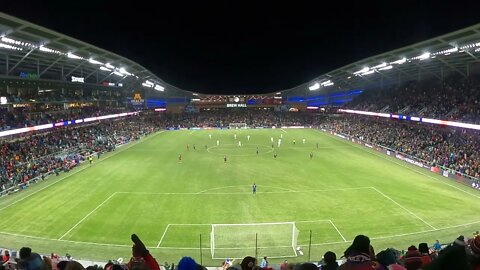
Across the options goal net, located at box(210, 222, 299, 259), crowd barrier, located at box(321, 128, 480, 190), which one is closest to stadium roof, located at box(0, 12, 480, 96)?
crowd barrier, located at box(321, 128, 480, 190)

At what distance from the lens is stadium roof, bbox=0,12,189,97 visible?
121ft

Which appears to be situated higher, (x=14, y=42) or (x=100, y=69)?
(x=100, y=69)

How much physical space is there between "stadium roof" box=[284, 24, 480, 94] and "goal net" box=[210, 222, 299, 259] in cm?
2719

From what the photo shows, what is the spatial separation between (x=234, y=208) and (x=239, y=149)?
111 feet

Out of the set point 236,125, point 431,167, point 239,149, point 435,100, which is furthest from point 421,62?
point 236,125

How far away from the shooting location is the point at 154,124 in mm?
104500

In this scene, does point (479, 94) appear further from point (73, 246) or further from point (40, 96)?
point (40, 96)

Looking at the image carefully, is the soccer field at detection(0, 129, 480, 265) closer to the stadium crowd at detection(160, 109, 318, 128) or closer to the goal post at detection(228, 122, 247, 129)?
the goal post at detection(228, 122, 247, 129)

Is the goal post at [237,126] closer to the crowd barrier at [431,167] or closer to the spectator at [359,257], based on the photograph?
the crowd barrier at [431,167]

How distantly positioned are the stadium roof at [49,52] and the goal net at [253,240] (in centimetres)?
2572

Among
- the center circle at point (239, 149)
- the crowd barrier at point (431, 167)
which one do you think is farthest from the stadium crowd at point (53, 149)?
the crowd barrier at point (431, 167)

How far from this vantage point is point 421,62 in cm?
5916

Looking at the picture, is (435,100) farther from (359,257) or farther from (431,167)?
(359,257)

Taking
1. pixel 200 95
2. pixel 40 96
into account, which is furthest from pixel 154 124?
pixel 40 96
